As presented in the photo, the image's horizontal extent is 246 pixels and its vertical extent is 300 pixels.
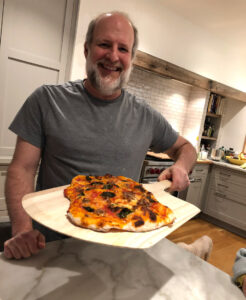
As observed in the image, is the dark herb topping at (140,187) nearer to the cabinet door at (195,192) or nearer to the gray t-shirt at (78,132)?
the gray t-shirt at (78,132)

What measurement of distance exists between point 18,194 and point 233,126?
500cm

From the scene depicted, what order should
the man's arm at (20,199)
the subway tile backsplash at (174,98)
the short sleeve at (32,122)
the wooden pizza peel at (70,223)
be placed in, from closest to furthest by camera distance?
1. the wooden pizza peel at (70,223)
2. the man's arm at (20,199)
3. the short sleeve at (32,122)
4. the subway tile backsplash at (174,98)

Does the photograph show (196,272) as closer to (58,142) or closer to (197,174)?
(58,142)

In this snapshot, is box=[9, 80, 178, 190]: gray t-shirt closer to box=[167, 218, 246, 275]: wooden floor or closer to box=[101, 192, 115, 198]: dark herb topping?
box=[101, 192, 115, 198]: dark herb topping

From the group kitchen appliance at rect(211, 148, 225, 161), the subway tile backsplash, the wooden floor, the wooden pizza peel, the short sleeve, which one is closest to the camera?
the wooden pizza peel

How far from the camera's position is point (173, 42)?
12.0 ft

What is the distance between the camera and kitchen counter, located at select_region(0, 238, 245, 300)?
0.72m

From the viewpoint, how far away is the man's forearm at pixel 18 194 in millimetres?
889

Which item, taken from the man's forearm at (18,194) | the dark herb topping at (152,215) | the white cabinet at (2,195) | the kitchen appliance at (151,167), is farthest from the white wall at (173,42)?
the dark herb topping at (152,215)

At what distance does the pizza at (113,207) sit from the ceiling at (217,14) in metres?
3.13

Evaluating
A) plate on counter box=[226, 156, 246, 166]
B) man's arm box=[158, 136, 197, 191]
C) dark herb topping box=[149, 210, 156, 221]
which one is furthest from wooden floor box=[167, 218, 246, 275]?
dark herb topping box=[149, 210, 156, 221]

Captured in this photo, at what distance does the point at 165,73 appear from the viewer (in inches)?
136

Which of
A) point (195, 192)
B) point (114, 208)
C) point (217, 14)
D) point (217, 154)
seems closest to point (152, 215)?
point (114, 208)

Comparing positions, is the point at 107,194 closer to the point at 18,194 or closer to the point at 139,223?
the point at 139,223
